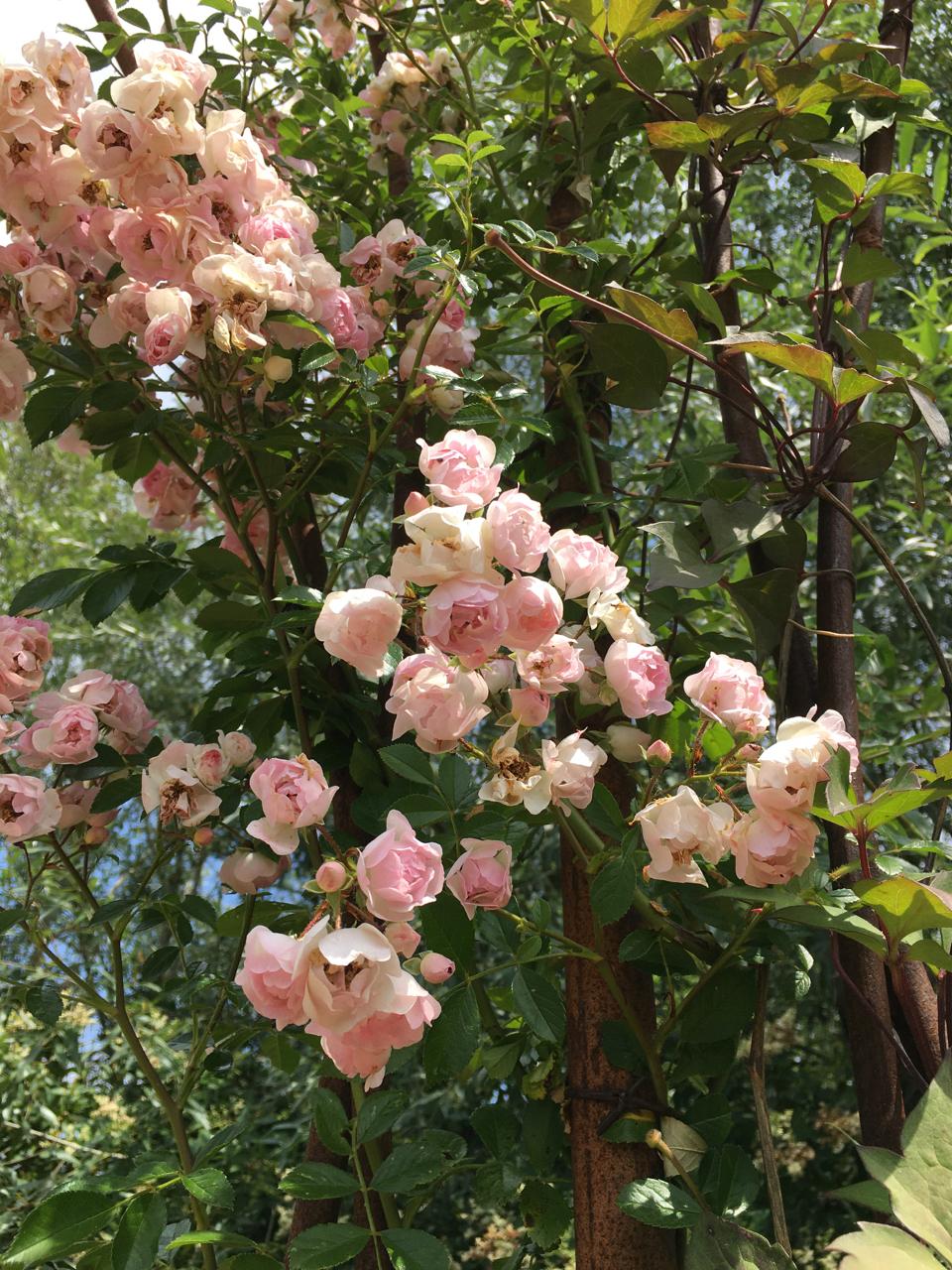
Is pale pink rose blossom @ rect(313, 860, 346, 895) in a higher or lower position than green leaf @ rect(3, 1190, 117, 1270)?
higher

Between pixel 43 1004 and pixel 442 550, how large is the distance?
1.76 ft

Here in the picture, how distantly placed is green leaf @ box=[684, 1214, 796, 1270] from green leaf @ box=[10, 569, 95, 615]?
63 centimetres

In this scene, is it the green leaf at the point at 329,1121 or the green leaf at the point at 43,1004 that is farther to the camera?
the green leaf at the point at 43,1004

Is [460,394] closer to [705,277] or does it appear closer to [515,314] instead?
[515,314]

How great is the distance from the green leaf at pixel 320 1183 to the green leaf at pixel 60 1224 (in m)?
0.11

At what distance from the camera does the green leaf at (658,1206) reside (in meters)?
0.64

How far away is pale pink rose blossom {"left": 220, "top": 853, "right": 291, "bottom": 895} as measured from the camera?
818 millimetres

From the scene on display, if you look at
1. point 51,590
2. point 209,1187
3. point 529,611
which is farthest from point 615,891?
point 51,590

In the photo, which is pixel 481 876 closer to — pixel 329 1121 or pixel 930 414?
pixel 329 1121

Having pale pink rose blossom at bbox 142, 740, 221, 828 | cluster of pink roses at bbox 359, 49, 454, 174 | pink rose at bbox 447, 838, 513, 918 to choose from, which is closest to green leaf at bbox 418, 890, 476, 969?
pink rose at bbox 447, 838, 513, 918

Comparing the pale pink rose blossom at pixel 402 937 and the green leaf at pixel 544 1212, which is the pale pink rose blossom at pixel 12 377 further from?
the green leaf at pixel 544 1212

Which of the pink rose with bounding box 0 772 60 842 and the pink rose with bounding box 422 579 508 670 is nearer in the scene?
the pink rose with bounding box 422 579 508 670

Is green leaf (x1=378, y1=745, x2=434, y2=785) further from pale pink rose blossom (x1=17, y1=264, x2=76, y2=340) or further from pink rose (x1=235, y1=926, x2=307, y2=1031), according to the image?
pale pink rose blossom (x1=17, y1=264, x2=76, y2=340)

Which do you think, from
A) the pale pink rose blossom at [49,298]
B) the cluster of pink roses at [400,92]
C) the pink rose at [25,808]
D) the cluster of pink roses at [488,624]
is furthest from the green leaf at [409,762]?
the cluster of pink roses at [400,92]
